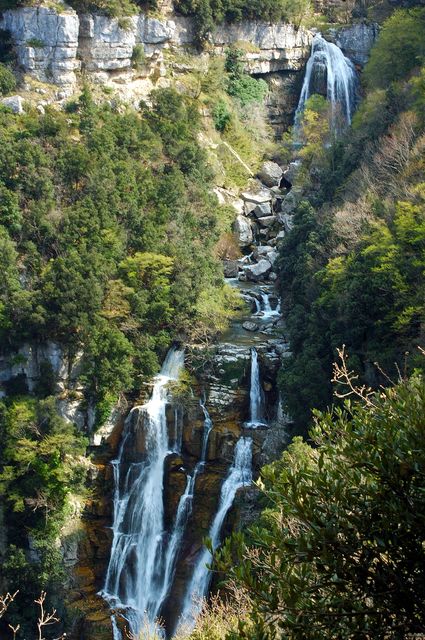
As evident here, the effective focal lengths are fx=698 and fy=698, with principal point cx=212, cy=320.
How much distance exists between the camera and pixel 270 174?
47.8m

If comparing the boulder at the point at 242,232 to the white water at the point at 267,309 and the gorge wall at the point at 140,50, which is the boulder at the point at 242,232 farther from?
the gorge wall at the point at 140,50

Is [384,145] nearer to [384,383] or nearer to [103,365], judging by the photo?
[384,383]

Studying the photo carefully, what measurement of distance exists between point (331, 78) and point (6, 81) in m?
23.8

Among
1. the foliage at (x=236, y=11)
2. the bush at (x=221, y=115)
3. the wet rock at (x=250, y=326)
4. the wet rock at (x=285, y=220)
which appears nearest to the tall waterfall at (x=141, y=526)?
the wet rock at (x=250, y=326)

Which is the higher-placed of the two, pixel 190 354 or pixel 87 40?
pixel 87 40

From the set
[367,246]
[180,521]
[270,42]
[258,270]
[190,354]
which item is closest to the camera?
[180,521]

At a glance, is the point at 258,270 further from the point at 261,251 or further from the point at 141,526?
the point at 141,526

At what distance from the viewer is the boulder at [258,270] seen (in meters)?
39.4

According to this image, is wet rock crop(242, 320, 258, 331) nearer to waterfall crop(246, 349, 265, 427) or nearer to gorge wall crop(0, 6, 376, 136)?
waterfall crop(246, 349, 265, 427)

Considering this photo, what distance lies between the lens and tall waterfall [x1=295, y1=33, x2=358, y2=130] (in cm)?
4912

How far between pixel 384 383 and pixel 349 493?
653 inches

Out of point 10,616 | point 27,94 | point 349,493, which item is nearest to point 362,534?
point 349,493

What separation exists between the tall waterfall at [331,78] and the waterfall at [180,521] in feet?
95.6

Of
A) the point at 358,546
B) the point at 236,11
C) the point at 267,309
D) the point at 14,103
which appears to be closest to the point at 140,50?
the point at 236,11
